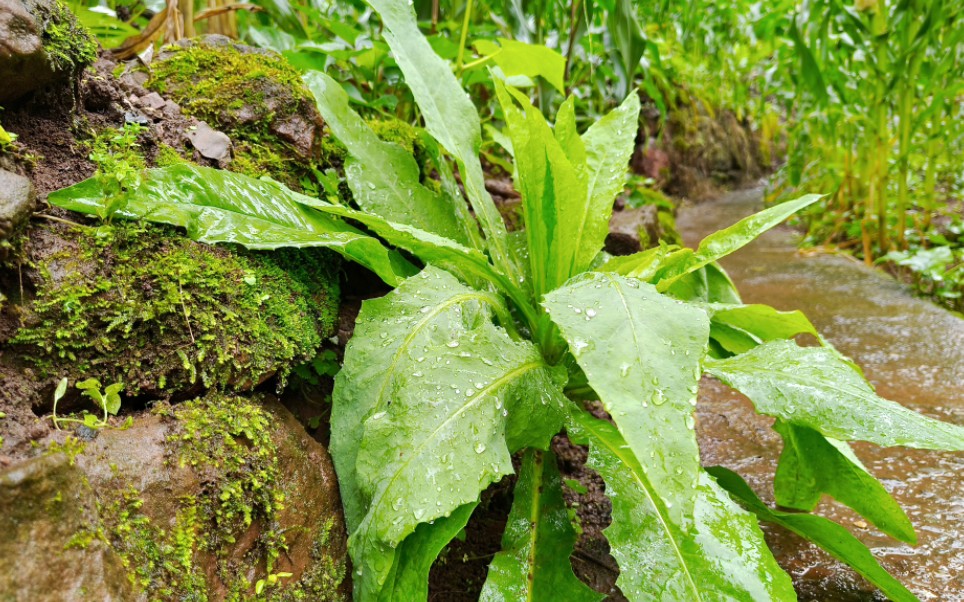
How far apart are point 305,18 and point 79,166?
168cm

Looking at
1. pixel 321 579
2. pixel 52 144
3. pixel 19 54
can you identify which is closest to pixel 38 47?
pixel 19 54

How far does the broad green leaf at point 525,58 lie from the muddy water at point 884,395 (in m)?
1.05

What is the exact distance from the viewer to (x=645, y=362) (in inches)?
23.8

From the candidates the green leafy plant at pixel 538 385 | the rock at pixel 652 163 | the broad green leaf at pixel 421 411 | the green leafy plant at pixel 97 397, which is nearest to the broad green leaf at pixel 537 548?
the green leafy plant at pixel 538 385

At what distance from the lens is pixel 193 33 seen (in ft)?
5.08

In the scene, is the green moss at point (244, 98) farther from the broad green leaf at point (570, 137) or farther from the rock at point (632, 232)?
the rock at point (632, 232)

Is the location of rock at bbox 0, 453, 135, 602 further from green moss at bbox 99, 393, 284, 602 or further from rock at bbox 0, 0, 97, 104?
rock at bbox 0, 0, 97, 104

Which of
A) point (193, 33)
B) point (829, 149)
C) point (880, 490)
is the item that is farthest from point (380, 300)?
point (829, 149)

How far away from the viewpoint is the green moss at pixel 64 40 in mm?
832

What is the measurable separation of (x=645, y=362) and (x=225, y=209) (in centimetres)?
68

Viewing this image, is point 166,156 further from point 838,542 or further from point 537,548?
point 838,542

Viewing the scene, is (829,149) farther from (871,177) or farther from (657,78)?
(657,78)

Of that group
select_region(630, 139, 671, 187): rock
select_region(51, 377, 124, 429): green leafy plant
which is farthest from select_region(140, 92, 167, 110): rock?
select_region(630, 139, 671, 187): rock

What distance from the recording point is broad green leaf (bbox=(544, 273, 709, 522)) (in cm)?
53
